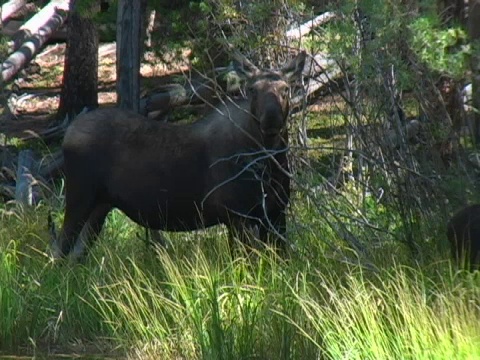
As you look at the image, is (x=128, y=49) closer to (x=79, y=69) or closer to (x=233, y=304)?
(x=233, y=304)

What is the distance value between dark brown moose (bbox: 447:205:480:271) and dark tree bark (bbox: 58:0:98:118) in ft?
Answer: 38.9

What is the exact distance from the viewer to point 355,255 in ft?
33.5

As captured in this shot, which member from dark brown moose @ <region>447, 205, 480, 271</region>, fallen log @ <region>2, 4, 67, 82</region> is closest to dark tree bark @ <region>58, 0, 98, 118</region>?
fallen log @ <region>2, 4, 67, 82</region>

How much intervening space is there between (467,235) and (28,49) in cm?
1183

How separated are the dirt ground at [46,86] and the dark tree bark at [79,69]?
0.51 metres

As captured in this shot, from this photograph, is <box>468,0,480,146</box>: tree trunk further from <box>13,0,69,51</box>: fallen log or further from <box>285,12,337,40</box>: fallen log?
<box>13,0,69,51</box>: fallen log

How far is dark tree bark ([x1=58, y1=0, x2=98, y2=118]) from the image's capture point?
20.3m

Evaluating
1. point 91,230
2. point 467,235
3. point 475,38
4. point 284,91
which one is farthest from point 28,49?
point 467,235

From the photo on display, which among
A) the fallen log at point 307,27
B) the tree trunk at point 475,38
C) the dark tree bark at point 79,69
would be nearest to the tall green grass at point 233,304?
the tree trunk at point 475,38

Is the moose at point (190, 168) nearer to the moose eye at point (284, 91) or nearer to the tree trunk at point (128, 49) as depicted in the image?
the moose eye at point (284, 91)

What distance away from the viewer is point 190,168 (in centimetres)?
1120

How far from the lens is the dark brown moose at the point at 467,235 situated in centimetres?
895

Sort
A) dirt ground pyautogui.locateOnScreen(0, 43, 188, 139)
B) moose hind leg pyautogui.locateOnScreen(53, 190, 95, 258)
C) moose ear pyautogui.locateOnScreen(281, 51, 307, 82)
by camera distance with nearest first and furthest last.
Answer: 1. moose ear pyautogui.locateOnScreen(281, 51, 307, 82)
2. moose hind leg pyautogui.locateOnScreen(53, 190, 95, 258)
3. dirt ground pyautogui.locateOnScreen(0, 43, 188, 139)

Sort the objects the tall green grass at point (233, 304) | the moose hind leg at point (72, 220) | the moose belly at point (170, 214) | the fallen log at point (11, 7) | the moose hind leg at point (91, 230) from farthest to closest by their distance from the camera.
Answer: the fallen log at point (11, 7) < the moose hind leg at point (91, 230) < the moose hind leg at point (72, 220) < the moose belly at point (170, 214) < the tall green grass at point (233, 304)
